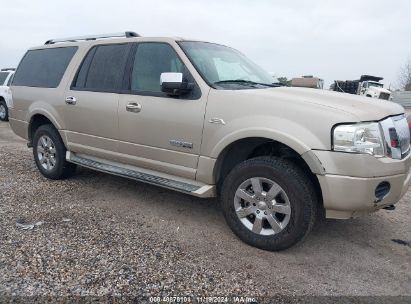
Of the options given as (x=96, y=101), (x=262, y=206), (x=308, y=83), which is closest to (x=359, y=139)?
(x=262, y=206)

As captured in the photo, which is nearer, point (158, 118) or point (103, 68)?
point (158, 118)

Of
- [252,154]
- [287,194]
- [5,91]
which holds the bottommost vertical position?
[5,91]

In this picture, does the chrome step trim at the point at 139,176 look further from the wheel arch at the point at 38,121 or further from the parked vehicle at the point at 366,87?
the parked vehicle at the point at 366,87

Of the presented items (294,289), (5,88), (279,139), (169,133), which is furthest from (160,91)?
(5,88)

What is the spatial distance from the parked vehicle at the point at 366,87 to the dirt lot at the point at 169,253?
52.5ft

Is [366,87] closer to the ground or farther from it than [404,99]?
farther from it


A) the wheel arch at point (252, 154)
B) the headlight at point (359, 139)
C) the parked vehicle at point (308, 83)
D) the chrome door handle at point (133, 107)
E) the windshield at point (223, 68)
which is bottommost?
the wheel arch at point (252, 154)

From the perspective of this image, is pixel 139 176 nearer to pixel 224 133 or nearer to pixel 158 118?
pixel 158 118

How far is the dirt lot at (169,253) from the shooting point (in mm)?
2824

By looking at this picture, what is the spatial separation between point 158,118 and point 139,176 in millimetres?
706

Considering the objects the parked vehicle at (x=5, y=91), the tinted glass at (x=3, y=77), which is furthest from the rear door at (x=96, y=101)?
the tinted glass at (x=3, y=77)

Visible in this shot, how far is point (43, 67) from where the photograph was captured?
17.9 ft

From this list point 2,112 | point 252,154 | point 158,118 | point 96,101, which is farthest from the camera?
point 2,112

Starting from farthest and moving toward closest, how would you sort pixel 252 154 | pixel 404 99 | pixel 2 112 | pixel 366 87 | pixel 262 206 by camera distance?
pixel 404 99 < pixel 366 87 < pixel 2 112 < pixel 252 154 < pixel 262 206
